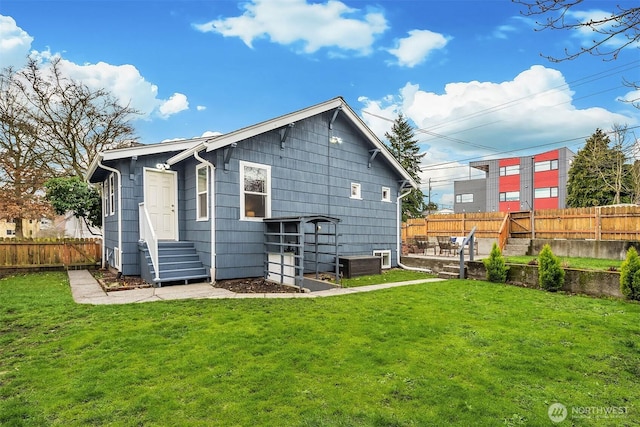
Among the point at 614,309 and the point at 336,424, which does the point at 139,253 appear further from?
the point at 614,309

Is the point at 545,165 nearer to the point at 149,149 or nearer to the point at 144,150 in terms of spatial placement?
the point at 149,149

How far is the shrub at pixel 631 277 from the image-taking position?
21.0ft

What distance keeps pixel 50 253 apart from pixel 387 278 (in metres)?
11.9

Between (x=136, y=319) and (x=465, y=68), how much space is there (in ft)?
49.7

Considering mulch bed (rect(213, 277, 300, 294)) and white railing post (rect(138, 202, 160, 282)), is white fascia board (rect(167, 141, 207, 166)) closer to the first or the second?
white railing post (rect(138, 202, 160, 282))

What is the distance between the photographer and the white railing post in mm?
7930

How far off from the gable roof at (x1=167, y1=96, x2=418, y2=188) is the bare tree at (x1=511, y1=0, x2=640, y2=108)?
6.62 meters

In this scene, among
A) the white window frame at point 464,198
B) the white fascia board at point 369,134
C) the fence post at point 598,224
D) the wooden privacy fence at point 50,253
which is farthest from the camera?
the white window frame at point 464,198

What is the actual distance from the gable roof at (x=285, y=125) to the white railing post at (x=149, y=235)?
1661 millimetres

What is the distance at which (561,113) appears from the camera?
21.5 metres

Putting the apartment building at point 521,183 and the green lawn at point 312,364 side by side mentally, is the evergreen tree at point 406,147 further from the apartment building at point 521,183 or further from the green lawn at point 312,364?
the green lawn at point 312,364

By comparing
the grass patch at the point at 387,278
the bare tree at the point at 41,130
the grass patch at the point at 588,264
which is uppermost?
the bare tree at the point at 41,130

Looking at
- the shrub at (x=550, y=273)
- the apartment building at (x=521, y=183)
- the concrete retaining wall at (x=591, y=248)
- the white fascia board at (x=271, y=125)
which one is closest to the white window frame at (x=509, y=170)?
the apartment building at (x=521, y=183)

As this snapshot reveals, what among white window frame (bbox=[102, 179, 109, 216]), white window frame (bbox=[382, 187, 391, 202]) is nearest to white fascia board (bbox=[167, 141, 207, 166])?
white window frame (bbox=[102, 179, 109, 216])
